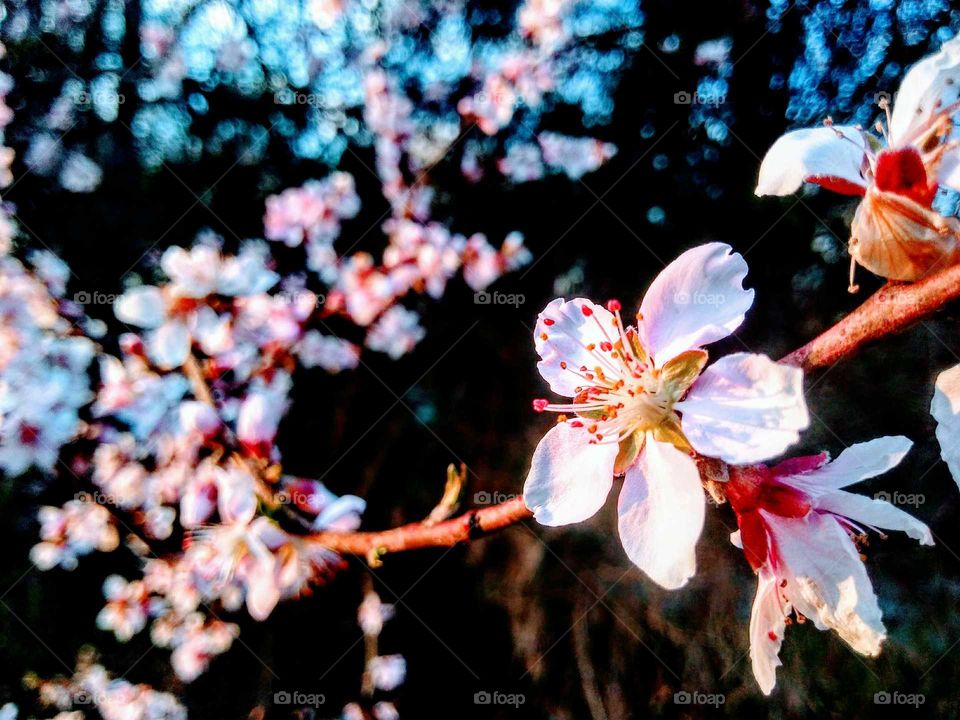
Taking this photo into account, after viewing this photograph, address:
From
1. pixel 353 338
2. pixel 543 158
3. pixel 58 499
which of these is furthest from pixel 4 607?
pixel 543 158

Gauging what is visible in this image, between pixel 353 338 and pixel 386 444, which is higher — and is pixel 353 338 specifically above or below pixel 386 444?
above

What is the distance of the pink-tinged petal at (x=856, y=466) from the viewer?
19.7 inches

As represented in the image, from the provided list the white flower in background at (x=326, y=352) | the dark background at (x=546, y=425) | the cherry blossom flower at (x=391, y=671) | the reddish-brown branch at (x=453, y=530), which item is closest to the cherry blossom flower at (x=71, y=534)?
the dark background at (x=546, y=425)

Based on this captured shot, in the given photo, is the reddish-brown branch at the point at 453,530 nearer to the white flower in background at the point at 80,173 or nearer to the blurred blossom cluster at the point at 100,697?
the blurred blossom cluster at the point at 100,697

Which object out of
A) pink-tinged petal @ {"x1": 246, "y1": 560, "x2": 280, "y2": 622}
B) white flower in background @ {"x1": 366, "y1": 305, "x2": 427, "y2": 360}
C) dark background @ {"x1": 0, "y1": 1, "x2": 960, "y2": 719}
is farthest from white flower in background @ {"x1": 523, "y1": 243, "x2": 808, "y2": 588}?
white flower in background @ {"x1": 366, "y1": 305, "x2": 427, "y2": 360}

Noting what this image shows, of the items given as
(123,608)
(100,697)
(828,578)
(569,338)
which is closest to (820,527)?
(828,578)

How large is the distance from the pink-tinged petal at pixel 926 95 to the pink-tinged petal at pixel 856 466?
0.23 m

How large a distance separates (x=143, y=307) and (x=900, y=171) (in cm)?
150

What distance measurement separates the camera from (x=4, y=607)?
62.2 inches

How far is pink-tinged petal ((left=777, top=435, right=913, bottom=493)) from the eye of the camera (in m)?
0.50

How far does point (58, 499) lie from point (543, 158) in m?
1.56

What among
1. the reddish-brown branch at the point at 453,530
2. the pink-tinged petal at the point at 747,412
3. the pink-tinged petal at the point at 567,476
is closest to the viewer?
the pink-tinged petal at the point at 747,412

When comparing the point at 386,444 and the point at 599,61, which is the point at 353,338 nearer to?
the point at 386,444

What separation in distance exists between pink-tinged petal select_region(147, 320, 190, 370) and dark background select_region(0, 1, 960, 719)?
0.21m
